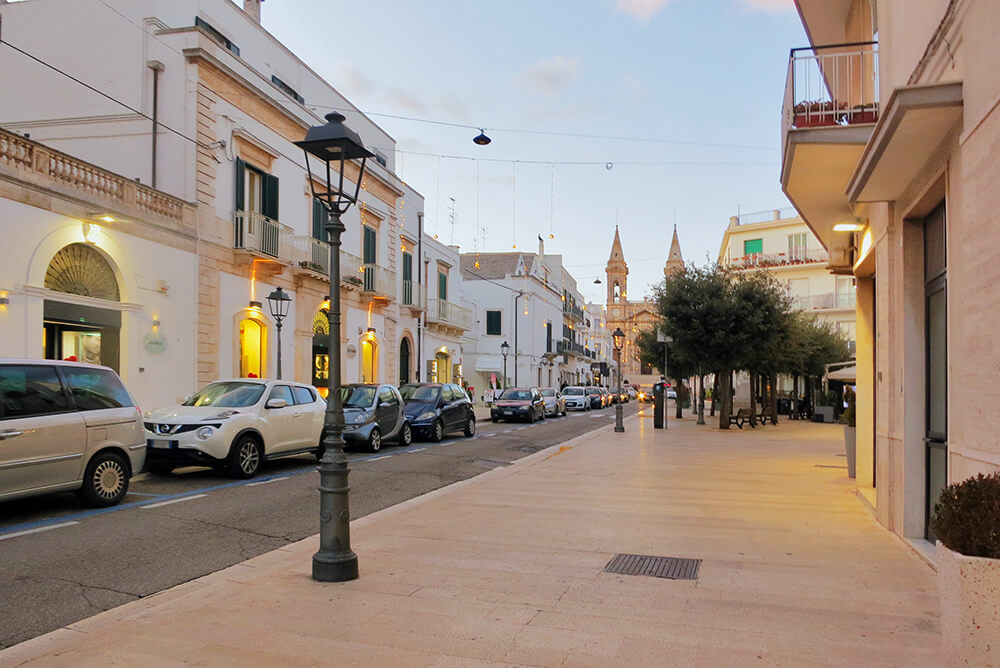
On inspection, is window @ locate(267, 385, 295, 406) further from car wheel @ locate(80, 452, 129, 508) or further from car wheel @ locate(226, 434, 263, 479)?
car wheel @ locate(80, 452, 129, 508)

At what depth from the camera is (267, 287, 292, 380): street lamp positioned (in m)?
19.2

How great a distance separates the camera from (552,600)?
5.35m

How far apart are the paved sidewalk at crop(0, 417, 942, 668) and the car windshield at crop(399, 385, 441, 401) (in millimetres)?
10963

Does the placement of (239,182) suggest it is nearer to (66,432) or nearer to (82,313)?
(82,313)

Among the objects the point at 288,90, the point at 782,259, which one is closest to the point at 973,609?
the point at 288,90

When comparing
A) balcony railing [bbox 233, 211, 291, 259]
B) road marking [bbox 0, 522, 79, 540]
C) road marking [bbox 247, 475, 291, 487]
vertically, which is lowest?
road marking [bbox 247, 475, 291, 487]

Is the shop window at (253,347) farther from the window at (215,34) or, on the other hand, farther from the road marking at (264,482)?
the road marking at (264,482)

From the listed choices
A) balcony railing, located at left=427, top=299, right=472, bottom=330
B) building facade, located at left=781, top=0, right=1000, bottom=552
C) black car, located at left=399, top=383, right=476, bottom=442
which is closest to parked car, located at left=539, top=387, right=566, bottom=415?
balcony railing, located at left=427, top=299, right=472, bottom=330

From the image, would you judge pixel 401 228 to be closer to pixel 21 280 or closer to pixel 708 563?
pixel 21 280

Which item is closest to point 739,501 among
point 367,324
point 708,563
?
point 708,563

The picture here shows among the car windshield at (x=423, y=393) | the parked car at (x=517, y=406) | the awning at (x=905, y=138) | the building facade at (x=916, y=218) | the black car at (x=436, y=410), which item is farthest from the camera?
the parked car at (x=517, y=406)

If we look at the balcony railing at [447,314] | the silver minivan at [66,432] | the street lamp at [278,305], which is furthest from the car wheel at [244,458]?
the balcony railing at [447,314]

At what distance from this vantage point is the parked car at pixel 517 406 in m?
29.7

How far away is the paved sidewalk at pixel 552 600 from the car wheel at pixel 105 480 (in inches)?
127
